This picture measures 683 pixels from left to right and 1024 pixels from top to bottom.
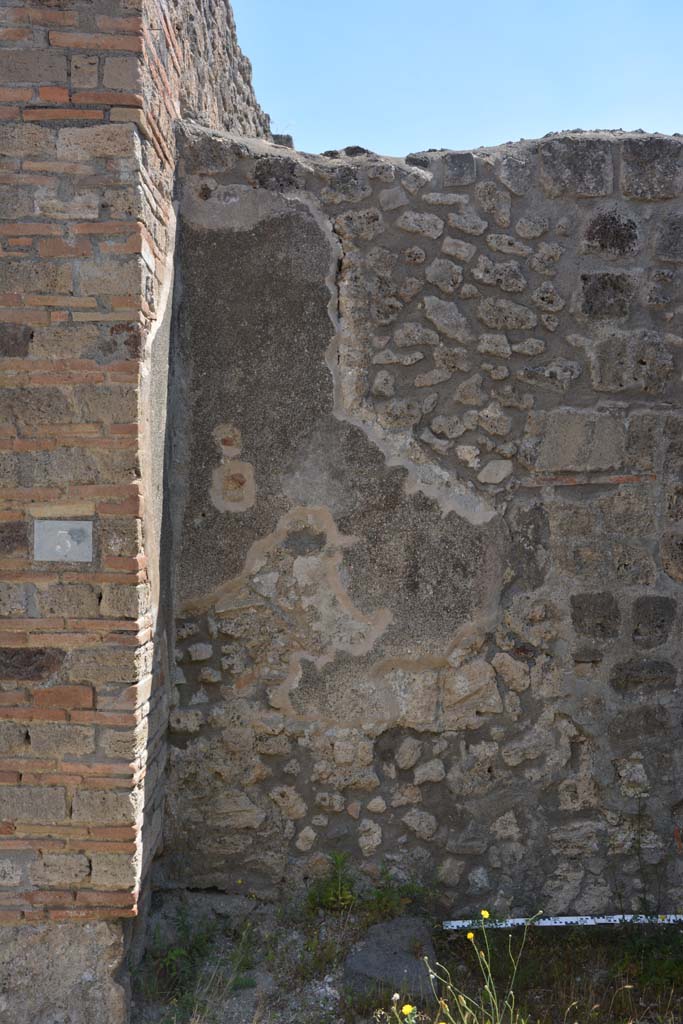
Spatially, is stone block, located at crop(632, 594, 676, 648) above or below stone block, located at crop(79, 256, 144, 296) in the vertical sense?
below

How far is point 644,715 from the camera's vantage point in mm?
3684

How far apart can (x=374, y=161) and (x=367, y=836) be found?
262 centimetres

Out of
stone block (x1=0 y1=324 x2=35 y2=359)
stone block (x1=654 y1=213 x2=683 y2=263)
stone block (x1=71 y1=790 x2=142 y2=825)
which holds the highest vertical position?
stone block (x1=654 y1=213 x2=683 y2=263)

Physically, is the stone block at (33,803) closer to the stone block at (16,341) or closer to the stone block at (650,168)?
the stone block at (16,341)

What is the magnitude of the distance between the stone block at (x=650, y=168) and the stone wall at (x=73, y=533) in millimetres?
1899

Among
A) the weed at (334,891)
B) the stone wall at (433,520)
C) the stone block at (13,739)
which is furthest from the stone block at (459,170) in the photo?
the weed at (334,891)

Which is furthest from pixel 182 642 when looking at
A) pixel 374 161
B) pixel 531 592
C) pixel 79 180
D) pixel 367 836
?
pixel 374 161

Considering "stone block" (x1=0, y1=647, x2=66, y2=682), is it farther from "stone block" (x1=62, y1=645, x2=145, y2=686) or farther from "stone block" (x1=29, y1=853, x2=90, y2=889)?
"stone block" (x1=29, y1=853, x2=90, y2=889)

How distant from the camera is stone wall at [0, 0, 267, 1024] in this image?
2938mm

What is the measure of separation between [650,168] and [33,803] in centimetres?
327

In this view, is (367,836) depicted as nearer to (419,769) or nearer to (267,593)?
(419,769)

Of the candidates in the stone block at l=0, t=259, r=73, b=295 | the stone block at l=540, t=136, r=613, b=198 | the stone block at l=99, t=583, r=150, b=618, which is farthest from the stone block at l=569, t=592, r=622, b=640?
the stone block at l=0, t=259, r=73, b=295

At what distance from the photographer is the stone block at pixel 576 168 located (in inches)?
144

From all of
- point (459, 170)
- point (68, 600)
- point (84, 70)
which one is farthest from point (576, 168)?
point (68, 600)
